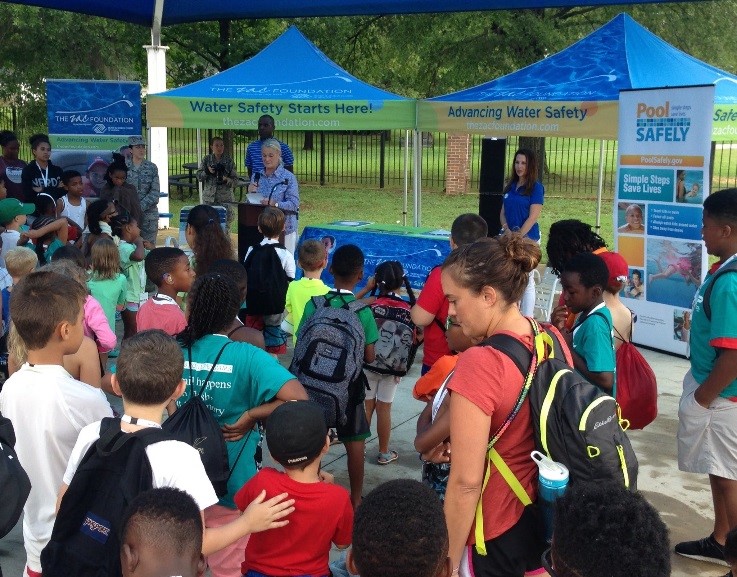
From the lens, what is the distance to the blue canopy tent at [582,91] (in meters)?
8.55

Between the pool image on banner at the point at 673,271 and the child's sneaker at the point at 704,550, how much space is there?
13.0 feet

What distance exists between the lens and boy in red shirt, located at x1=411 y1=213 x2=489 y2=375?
4.76m

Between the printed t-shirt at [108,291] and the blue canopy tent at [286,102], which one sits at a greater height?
the blue canopy tent at [286,102]

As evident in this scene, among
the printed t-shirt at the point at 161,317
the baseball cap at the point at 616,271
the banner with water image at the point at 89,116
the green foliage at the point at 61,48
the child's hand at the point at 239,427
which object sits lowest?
the child's hand at the point at 239,427

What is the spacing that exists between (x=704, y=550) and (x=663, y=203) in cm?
461

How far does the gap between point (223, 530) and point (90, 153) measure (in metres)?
11.1

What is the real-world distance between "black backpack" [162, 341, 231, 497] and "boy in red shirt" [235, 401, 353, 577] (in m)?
0.24

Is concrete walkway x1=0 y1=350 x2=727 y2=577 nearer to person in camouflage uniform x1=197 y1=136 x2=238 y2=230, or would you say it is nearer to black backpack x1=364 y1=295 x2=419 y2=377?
black backpack x1=364 y1=295 x2=419 y2=377

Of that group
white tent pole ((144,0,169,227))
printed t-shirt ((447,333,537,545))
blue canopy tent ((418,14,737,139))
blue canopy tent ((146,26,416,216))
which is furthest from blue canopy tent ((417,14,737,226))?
white tent pole ((144,0,169,227))

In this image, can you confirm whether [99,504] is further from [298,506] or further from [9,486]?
[298,506]

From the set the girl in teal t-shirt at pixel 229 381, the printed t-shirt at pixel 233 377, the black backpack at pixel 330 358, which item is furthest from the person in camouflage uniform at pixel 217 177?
the printed t-shirt at pixel 233 377

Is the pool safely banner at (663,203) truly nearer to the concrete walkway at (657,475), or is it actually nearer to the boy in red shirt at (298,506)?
the concrete walkway at (657,475)

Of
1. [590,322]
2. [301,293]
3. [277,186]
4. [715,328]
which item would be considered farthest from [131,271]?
[715,328]

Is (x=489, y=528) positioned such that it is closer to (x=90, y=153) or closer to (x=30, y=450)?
(x=30, y=450)
